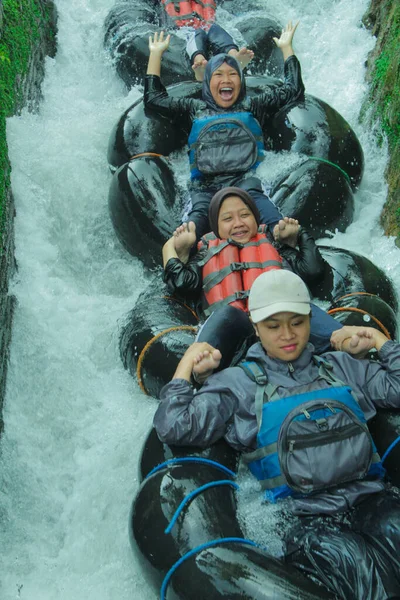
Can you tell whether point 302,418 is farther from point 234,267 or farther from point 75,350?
point 75,350

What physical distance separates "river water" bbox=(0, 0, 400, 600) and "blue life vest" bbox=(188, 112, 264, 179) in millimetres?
899

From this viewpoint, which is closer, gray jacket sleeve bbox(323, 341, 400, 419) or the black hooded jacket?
gray jacket sleeve bbox(323, 341, 400, 419)

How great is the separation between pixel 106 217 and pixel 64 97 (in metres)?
2.41

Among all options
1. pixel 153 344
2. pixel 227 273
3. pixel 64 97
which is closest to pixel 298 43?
pixel 64 97

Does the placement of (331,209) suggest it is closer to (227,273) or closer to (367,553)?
(227,273)

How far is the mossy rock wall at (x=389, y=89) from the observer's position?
18.7 feet

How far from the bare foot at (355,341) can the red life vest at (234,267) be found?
91cm

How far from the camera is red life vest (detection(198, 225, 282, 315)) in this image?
4.49 meters

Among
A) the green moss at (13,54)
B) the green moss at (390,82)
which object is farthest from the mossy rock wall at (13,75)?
the green moss at (390,82)

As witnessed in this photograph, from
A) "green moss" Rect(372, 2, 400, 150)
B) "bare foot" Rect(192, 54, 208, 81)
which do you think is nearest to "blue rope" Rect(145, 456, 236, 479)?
"green moss" Rect(372, 2, 400, 150)

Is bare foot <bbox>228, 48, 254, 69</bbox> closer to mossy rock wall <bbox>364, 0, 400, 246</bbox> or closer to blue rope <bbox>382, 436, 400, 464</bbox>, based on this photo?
mossy rock wall <bbox>364, 0, 400, 246</bbox>

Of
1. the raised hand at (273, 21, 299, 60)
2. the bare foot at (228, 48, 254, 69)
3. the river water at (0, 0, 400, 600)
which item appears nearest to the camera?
the river water at (0, 0, 400, 600)

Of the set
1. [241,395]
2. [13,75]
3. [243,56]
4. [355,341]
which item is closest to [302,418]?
[241,395]

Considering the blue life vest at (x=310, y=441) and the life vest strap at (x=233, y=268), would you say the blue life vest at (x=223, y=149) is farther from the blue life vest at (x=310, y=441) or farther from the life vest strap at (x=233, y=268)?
the blue life vest at (x=310, y=441)
